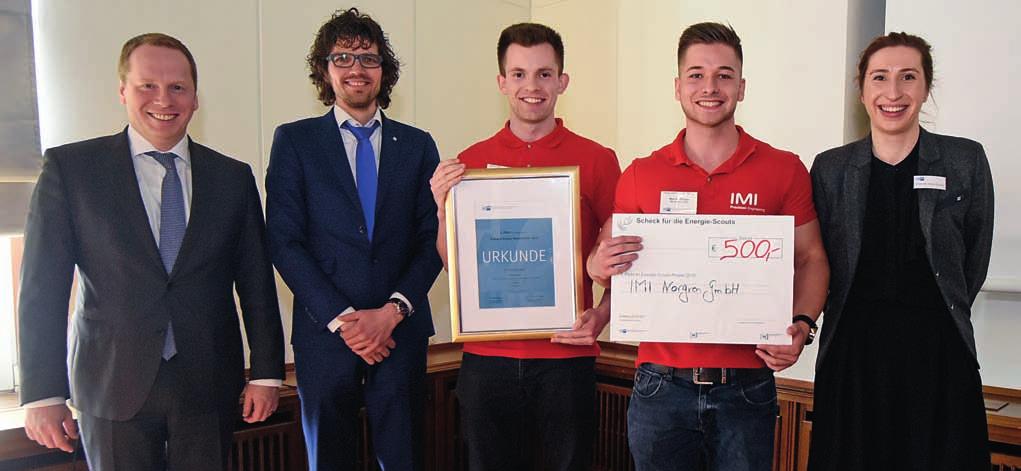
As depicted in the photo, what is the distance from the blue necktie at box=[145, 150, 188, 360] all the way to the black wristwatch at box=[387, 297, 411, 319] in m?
0.56

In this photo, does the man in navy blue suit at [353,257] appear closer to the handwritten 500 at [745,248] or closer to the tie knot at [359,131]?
the tie knot at [359,131]

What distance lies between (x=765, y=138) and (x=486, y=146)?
1.38 m

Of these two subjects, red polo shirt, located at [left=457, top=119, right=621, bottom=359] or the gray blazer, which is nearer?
the gray blazer

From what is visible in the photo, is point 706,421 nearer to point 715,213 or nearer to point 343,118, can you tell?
point 715,213

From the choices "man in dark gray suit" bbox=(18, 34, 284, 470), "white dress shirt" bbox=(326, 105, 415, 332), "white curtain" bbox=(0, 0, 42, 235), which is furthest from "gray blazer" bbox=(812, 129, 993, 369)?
"white curtain" bbox=(0, 0, 42, 235)

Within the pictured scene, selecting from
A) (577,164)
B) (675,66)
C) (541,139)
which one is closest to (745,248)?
Answer: (577,164)

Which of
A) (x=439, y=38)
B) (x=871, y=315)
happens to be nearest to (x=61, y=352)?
(x=871, y=315)

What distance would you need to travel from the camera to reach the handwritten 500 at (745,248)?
172 cm

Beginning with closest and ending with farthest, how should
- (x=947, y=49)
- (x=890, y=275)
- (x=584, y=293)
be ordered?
(x=890, y=275) < (x=584, y=293) < (x=947, y=49)

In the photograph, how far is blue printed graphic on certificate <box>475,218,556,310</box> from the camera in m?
1.98

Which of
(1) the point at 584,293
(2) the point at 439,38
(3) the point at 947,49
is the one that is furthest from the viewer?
(2) the point at 439,38

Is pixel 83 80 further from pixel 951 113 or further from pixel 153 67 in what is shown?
pixel 951 113

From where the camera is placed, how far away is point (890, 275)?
1799mm

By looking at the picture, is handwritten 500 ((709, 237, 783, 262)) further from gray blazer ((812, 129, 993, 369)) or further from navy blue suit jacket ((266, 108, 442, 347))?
navy blue suit jacket ((266, 108, 442, 347))
